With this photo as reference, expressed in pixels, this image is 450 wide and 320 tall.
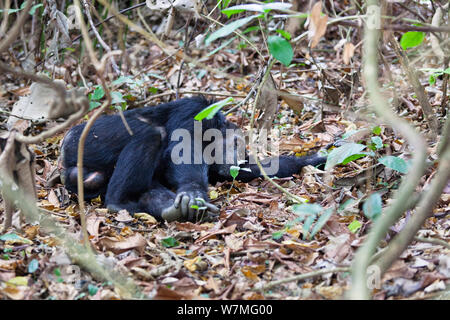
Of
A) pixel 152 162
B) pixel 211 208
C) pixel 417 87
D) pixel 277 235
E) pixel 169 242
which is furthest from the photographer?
pixel 152 162

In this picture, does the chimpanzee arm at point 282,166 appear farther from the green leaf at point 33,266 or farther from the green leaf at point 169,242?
the green leaf at point 33,266

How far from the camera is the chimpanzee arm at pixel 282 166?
5047mm

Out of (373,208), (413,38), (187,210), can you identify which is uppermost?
(413,38)

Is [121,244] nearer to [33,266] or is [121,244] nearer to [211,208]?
[33,266]

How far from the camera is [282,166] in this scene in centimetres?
509

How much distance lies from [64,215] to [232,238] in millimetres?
1363

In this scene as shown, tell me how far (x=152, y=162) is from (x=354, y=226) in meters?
1.82

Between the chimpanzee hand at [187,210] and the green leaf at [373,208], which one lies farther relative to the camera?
the chimpanzee hand at [187,210]

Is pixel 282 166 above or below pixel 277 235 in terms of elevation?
above

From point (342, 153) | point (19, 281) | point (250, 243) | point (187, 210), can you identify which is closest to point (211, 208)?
point (187, 210)

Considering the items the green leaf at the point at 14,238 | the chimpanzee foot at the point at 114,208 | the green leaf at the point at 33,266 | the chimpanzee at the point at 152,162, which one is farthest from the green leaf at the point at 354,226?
the green leaf at the point at 14,238

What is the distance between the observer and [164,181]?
4.81 m

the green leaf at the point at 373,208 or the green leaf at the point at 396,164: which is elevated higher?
the green leaf at the point at 396,164

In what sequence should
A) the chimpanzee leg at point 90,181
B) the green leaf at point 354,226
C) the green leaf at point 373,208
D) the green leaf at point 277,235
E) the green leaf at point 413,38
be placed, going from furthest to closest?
the chimpanzee leg at point 90,181 < the green leaf at point 354,226 < the green leaf at point 277,235 < the green leaf at point 413,38 < the green leaf at point 373,208
